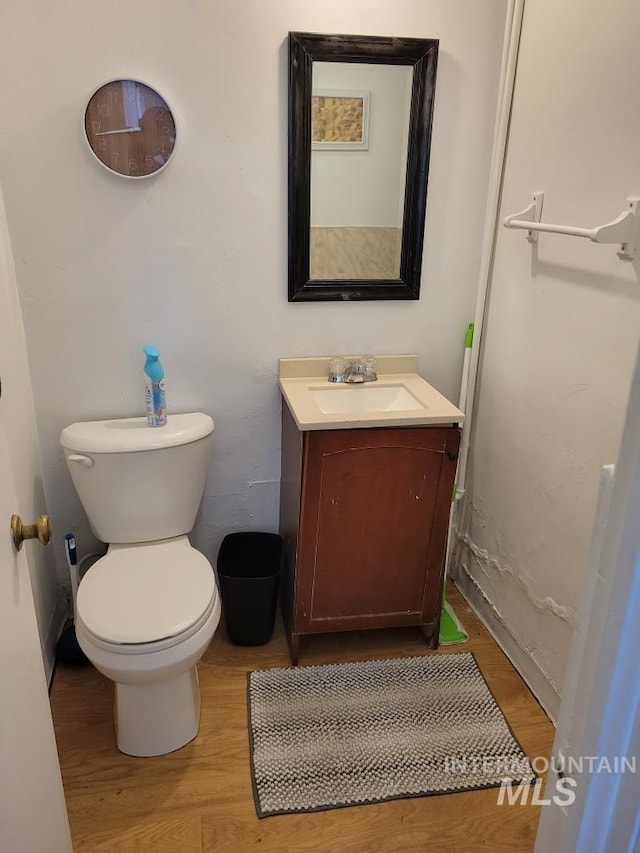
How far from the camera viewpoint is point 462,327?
2.28m

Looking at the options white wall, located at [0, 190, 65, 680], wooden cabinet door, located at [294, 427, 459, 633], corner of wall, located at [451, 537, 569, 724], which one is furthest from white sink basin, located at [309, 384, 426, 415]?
white wall, located at [0, 190, 65, 680]

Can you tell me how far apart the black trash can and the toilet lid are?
25cm

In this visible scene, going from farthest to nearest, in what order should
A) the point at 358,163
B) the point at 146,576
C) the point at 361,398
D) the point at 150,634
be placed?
1. the point at 361,398
2. the point at 358,163
3. the point at 146,576
4. the point at 150,634

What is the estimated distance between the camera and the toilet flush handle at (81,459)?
1.91 meters

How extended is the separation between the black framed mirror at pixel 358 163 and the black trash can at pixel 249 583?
34.9 inches

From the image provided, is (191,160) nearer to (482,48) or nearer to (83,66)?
(83,66)

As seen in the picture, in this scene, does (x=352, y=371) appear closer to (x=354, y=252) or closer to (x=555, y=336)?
(x=354, y=252)

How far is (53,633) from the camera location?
2.10m

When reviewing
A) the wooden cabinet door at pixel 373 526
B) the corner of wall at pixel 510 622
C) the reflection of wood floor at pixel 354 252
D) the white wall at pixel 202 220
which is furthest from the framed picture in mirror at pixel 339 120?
the corner of wall at pixel 510 622

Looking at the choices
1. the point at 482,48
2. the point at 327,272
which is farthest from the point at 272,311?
the point at 482,48

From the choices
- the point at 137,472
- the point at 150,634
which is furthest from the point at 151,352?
the point at 150,634

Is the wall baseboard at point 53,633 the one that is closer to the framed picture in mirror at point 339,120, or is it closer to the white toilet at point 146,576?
the white toilet at point 146,576

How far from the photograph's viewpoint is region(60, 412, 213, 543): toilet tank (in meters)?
1.92

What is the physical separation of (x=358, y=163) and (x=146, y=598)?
143cm
